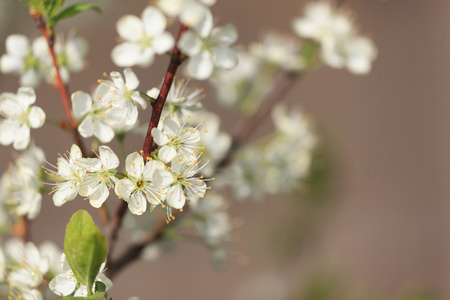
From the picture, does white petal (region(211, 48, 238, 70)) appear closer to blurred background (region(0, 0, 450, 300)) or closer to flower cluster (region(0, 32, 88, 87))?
flower cluster (region(0, 32, 88, 87))

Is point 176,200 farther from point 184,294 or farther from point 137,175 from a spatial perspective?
point 184,294

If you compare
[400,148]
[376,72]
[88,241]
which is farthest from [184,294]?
[88,241]

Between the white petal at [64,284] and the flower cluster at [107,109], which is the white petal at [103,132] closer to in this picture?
the flower cluster at [107,109]

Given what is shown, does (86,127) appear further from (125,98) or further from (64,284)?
(64,284)

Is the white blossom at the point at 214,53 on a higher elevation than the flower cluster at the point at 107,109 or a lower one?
higher

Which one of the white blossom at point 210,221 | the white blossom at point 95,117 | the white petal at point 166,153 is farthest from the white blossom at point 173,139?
the white blossom at point 210,221
